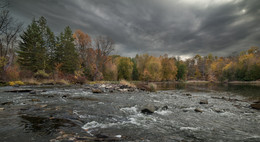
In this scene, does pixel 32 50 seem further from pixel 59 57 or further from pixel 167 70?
pixel 167 70

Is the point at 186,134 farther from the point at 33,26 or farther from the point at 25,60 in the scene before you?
the point at 33,26

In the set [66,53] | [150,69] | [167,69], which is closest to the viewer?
[66,53]

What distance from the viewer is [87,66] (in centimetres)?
3388

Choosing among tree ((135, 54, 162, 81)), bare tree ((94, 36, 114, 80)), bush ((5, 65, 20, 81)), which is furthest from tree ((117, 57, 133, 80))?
bush ((5, 65, 20, 81))

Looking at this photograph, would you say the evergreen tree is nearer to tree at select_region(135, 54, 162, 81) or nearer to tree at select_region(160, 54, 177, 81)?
tree at select_region(135, 54, 162, 81)

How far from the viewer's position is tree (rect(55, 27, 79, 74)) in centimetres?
3406

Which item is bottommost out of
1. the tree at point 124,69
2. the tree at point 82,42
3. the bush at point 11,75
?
the bush at point 11,75

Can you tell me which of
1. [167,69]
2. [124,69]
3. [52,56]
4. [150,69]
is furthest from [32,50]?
[167,69]

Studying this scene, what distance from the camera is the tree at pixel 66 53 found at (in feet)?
112

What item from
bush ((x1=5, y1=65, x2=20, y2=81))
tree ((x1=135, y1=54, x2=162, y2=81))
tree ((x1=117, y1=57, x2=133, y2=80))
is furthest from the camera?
tree ((x1=135, y1=54, x2=162, y2=81))

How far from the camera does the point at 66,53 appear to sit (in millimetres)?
34812

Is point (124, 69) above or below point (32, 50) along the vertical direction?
below

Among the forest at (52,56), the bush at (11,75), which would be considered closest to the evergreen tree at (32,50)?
the forest at (52,56)

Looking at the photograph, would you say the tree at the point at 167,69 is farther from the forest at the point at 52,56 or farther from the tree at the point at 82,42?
the tree at the point at 82,42
